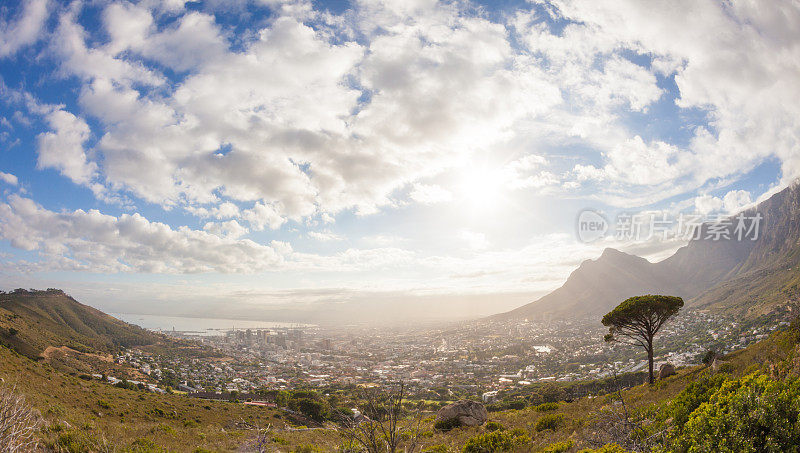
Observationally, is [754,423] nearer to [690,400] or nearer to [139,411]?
[690,400]

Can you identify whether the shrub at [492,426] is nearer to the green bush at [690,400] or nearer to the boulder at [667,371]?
the green bush at [690,400]

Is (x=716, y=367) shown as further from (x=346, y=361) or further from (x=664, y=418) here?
(x=346, y=361)

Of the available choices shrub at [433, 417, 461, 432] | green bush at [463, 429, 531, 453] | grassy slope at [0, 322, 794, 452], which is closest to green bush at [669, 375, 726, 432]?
grassy slope at [0, 322, 794, 452]

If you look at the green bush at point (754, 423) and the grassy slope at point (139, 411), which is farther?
the grassy slope at point (139, 411)

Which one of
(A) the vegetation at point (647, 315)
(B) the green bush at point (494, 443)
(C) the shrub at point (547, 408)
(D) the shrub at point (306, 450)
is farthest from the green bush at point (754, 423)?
(A) the vegetation at point (647, 315)

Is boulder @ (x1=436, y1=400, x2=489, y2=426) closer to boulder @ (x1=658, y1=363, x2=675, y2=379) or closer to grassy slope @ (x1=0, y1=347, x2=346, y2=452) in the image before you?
grassy slope @ (x1=0, y1=347, x2=346, y2=452)

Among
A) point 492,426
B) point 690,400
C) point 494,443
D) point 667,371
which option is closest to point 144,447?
point 494,443
